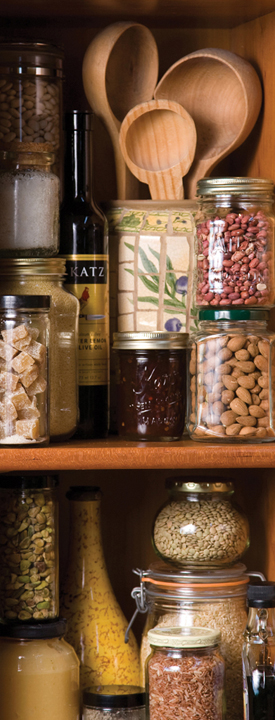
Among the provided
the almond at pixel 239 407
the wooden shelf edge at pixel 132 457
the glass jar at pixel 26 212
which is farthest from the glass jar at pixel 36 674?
the glass jar at pixel 26 212

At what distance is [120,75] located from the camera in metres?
1.08

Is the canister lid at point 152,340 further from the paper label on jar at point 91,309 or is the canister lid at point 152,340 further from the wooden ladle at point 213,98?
the wooden ladle at point 213,98

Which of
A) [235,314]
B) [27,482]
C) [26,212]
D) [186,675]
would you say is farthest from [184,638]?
[26,212]

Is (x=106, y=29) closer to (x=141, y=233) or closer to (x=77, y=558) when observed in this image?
A: (x=141, y=233)

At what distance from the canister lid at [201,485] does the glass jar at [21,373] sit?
0.73 feet

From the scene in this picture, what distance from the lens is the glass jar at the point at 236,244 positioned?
94cm

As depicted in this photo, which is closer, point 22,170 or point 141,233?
point 22,170

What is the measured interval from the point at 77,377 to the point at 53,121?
311 millimetres

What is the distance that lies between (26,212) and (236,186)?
0.24m

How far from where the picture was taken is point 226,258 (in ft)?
3.07

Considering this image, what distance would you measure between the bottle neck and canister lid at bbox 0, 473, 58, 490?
0.34m

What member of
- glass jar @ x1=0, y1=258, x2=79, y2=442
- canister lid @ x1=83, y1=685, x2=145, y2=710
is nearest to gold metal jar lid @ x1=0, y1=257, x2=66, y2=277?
glass jar @ x1=0, y1=258, x2=79, y2=442

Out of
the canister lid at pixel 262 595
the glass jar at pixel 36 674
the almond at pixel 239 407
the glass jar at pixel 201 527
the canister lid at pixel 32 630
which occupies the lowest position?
the glass jar at pixel 36 674

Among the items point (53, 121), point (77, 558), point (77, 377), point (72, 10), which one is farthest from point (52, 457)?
point (72, 10)
